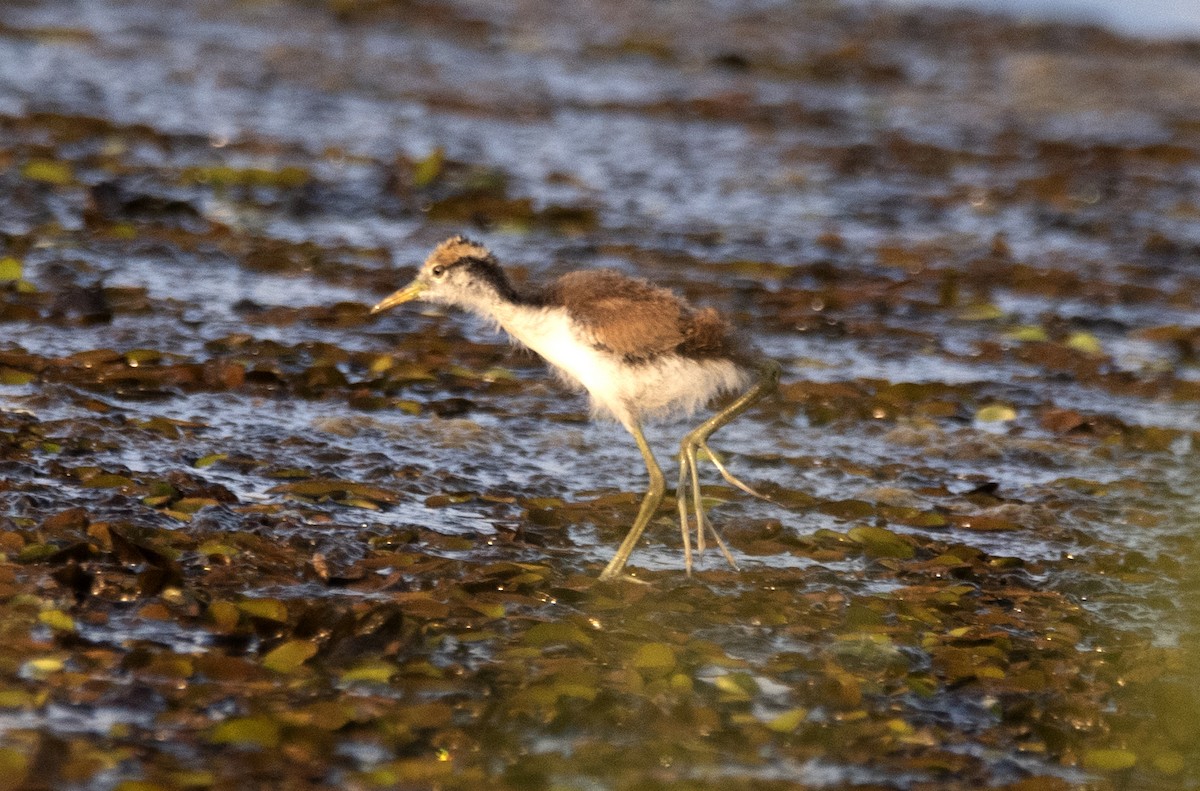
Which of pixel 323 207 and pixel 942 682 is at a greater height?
pixel 323 207

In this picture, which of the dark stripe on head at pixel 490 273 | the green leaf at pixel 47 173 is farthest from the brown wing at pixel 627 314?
the green leaf at pixel 47 173

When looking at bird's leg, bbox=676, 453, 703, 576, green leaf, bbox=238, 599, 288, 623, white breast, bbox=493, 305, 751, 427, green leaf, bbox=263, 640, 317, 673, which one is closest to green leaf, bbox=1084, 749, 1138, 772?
bird's leg, bbox=676, 453, 703, 576

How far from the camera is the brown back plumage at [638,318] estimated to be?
4.98 metres

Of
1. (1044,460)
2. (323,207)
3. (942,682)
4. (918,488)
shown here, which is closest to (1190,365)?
(1044,460)

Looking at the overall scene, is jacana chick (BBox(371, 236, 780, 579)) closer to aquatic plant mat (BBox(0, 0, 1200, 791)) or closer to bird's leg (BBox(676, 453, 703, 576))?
bird's leg (BBox(676, 453, 703, 576))

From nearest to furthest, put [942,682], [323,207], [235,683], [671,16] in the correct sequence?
[235,683] < [942,682] < [323,207] < [671,16]

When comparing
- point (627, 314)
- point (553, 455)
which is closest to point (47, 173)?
point (553, 455)

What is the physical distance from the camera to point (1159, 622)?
497cm

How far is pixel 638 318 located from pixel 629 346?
3.8 inches

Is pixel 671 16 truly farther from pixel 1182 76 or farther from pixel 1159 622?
pixel 1159 622

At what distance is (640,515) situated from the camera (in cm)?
516

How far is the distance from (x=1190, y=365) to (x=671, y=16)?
406 inches

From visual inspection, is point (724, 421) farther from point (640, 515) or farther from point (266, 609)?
point (266, 609)

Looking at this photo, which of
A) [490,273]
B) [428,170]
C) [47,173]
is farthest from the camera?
[428,170]
